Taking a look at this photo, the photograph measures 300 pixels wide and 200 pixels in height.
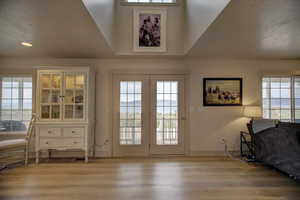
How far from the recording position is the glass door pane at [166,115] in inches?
186

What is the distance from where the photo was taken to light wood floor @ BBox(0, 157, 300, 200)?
8.66 feet

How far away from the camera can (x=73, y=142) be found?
13.2 ft

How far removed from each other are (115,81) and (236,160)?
10.5ft

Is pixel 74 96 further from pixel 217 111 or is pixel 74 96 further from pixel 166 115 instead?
pixel 217 111

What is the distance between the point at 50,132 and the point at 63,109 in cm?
52

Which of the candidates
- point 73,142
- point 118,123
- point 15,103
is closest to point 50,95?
point 73,142

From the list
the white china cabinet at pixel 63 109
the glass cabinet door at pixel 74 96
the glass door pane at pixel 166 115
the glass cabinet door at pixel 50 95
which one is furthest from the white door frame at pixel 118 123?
the glass cabinet door at pixel 50 95

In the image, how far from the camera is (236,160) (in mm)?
4262

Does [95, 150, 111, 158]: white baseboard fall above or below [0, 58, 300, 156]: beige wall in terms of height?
below

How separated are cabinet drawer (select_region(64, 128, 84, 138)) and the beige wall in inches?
24.8

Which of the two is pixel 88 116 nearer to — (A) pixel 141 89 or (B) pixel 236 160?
(A) pixel 141 89

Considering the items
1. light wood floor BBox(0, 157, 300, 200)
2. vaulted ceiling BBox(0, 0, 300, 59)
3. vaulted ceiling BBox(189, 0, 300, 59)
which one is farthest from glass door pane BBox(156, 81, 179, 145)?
vaulted ceiling BBox(189, 0, 300, 59)

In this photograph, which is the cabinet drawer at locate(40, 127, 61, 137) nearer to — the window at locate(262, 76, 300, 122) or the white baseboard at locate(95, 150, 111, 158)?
the white baseboard at locate(95, 150, 111, 158)

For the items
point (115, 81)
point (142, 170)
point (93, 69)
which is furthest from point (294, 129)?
point (93, 69)
